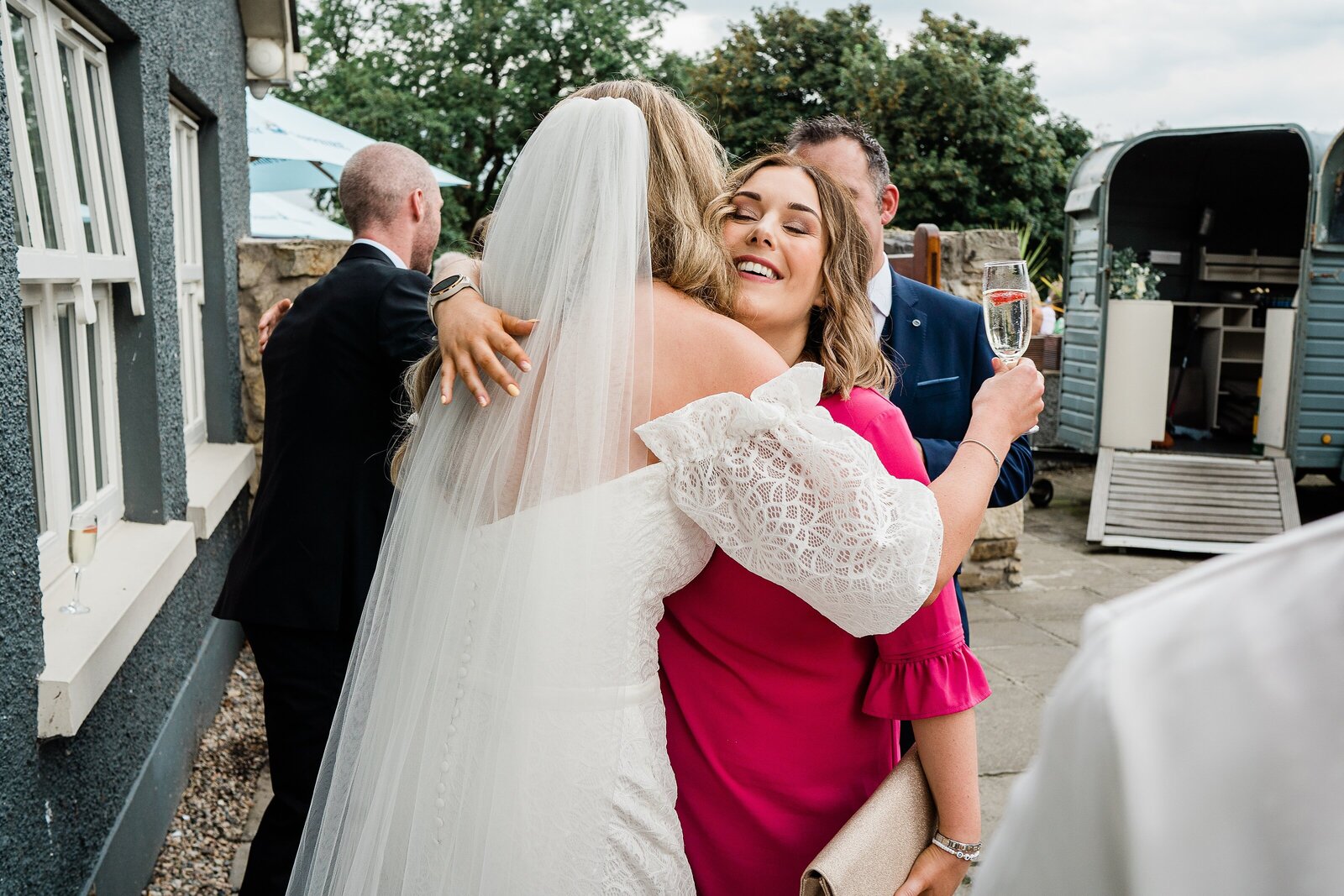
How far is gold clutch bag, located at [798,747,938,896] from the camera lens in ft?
4.81

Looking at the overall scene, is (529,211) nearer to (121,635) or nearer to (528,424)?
(528,424)

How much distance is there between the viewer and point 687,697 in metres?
1.67

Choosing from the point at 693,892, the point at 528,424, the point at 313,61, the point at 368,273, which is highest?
the point at 313,61

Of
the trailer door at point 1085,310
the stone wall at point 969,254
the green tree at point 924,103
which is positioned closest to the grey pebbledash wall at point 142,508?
the stone wall at point 969,254

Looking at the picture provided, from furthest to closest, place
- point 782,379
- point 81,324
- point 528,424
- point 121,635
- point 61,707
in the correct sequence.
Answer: point 81,324 < point 121,635 < point 61,707 < point 528,424 < point 782,379

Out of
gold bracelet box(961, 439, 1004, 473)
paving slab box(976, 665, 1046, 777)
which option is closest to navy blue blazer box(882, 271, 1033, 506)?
gold bracelet box(961, 439, 1004, 473)

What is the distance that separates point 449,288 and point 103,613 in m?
1.61

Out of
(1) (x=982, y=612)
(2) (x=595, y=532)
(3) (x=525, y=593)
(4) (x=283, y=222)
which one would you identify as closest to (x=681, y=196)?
(2) (x=595, y=532)

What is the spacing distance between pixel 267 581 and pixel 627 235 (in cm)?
193

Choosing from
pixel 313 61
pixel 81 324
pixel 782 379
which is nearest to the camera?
pixel 782 379

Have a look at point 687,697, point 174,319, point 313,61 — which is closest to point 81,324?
point 174,319

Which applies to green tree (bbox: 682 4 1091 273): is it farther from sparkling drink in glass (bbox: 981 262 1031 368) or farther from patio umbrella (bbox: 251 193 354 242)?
sparkling drink in glass (bbox: 981 262 1031 368)

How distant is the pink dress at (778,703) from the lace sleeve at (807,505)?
0.47ft

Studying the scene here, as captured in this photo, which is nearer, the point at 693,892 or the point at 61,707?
the point at 693,892
